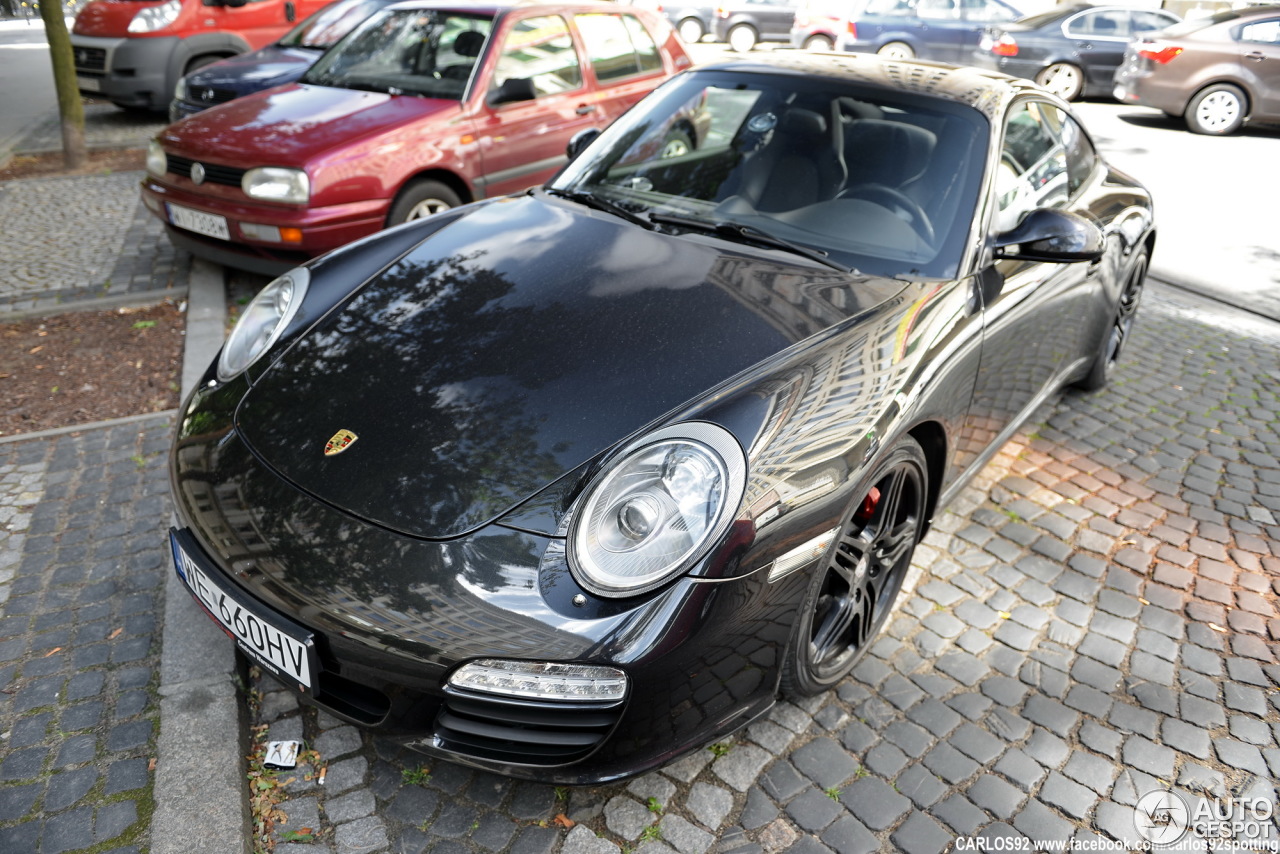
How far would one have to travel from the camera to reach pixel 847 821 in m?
2.20

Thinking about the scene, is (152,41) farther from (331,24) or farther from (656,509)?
(656,509)

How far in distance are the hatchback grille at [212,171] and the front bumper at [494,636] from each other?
350 cm

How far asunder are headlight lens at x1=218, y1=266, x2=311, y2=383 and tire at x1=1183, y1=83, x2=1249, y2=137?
462 inches

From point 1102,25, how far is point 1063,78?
919mm

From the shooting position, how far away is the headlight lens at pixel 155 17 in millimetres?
9344

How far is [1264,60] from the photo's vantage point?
35.4 ft

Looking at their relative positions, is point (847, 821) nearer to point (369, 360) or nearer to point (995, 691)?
point (995, 691)

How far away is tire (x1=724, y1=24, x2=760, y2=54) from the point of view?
1782 centimetres

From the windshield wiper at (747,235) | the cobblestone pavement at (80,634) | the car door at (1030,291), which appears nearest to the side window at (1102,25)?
the car door at (1030,291)

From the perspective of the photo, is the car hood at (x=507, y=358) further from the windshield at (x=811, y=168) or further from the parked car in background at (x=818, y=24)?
the parked car in background at (x=818, y=24)

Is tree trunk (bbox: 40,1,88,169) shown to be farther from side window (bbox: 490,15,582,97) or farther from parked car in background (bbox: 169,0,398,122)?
side window (bbox: 490,15,582,97)

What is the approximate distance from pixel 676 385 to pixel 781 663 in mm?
691

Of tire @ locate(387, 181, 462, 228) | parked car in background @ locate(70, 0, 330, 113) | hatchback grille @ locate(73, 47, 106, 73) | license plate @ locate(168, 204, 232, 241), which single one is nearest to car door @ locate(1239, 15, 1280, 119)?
tire @ locate(387, 181, 462, 228)

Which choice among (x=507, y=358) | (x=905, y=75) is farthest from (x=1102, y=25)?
(x=507, y=358)
